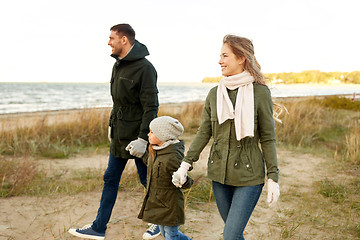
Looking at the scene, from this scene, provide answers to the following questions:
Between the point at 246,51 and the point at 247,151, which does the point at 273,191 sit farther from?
the point at 246,51

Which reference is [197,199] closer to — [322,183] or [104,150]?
[322,183]

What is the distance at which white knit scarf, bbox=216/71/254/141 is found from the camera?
2.11 meters

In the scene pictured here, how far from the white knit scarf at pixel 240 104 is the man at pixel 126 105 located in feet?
3.11

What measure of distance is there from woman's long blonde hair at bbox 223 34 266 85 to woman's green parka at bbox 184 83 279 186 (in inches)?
3.1

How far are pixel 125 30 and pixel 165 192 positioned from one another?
58.3 inches

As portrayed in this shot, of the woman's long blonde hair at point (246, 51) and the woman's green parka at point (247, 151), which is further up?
the woman's long blonde hair at point (246, 51)

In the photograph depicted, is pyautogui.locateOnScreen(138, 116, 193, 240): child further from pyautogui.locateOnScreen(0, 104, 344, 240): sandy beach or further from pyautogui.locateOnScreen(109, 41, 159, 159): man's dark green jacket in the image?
pyautogui.locateOnScreen(0, 104, 344, 240): sandy beach

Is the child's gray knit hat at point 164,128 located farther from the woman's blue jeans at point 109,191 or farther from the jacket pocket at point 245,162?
the woman's blue jeans at point 109,191

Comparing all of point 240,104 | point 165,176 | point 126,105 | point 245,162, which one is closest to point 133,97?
point 126,105

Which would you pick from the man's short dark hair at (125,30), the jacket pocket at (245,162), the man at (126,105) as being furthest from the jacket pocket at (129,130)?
the jacket pocket at (245,162)

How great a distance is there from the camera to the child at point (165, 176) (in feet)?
8.23

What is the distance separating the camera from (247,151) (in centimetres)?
216

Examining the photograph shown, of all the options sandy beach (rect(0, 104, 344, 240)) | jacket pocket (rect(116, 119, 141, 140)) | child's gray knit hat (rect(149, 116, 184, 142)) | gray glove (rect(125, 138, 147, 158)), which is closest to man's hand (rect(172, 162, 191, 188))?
child's gray knit hat (rect(149, 116, 184, 142))

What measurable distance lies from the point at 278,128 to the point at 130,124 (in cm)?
675
